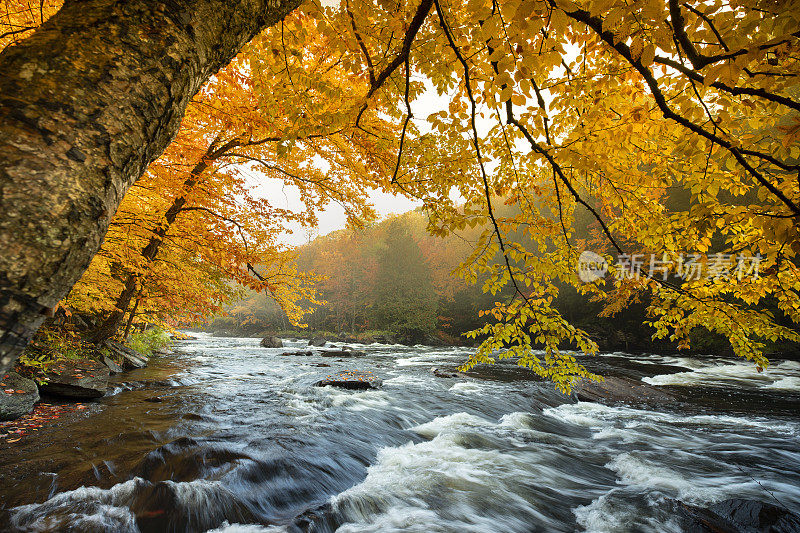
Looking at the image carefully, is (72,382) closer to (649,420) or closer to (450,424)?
(450,424)

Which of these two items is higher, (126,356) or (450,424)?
(126,356)

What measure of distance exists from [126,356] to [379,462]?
806 cm

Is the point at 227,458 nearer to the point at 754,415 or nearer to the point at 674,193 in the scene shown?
the point at 754,415

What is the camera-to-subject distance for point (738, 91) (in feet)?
4.61

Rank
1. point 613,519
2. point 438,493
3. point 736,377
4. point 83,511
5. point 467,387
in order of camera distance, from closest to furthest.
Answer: point 83,511, point 613,519, point 438,493, point 467,387, point 736,377

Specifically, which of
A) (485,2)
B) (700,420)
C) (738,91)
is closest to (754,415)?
(700,420)

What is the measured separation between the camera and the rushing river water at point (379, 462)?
3.17 meters

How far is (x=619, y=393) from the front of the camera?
27.4 feet

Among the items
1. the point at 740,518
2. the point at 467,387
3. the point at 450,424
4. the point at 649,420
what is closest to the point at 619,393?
the point at 649,420

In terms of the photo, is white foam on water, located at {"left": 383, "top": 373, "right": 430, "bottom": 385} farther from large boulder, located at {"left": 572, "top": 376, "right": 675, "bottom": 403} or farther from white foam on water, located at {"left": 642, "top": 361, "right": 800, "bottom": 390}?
white foam on water, located at {"left": 642, "top": 361, "right": 800, "bottom": 390}

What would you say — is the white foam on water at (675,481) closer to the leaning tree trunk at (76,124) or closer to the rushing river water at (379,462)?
the rushing river water at (379,462)

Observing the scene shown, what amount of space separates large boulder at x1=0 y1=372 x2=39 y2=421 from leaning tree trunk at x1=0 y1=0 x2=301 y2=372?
5375 millimetres

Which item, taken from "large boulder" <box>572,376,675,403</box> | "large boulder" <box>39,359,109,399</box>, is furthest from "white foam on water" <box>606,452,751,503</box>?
"large boulder" <box>39,359,109,399</box>

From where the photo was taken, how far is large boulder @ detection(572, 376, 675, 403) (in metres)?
8.02
